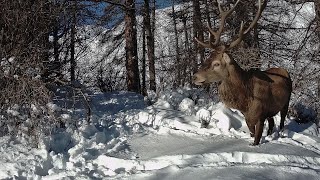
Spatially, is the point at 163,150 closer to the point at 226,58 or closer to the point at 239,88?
the point at 239,88

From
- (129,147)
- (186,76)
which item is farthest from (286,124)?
(186,76)

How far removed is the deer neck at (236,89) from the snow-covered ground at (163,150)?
58 cm

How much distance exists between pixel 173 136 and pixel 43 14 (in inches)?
114

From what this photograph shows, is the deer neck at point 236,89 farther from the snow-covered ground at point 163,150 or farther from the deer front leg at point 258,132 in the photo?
the snow-covered ground at point 163,150

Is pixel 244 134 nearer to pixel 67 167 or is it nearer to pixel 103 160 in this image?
pixel 103 160

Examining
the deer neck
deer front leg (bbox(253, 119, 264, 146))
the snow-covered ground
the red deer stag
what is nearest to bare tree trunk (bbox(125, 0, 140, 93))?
Answer: the snow-covered ground

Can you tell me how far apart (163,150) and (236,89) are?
155cm

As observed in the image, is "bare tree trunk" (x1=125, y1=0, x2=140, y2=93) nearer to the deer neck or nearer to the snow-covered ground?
the snow-covered ground

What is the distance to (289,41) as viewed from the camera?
18.5 m

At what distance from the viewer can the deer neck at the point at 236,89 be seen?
723 cm

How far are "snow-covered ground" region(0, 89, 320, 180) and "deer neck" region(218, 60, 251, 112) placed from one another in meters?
0.58

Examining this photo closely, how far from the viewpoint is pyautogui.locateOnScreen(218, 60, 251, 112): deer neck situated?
23.7ft

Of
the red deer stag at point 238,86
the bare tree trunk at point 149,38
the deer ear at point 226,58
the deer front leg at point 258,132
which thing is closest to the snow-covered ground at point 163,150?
the deer front leg at point 258,132

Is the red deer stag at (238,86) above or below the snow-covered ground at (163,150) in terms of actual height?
above
